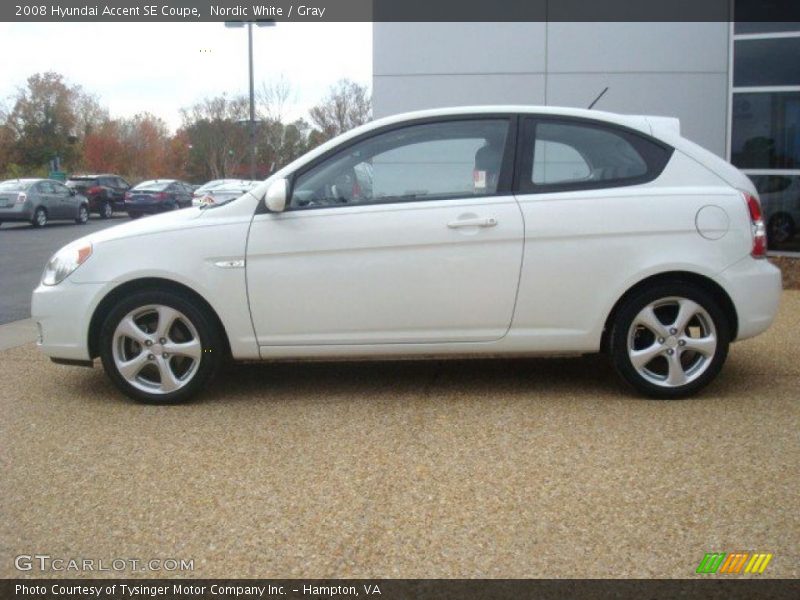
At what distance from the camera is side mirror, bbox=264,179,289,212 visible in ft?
17.1

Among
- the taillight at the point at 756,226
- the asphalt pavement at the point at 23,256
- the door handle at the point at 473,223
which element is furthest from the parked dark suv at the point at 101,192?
the taillight at the point at 756,226

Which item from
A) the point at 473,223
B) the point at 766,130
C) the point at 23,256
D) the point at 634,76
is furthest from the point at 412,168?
the point at 23,256

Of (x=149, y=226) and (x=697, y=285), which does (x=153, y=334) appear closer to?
(x=149, y=226)

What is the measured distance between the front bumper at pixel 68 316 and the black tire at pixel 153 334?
12cm

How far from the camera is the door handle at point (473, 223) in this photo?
5.24m

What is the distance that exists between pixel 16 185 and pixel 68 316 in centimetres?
2303

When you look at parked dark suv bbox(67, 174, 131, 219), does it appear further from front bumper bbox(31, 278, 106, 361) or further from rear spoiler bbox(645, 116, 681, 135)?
rear spoiler bbox(645, 116, 681, 135)

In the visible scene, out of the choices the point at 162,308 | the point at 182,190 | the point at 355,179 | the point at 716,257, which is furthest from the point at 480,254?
the point at 182,190

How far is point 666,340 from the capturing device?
5.30 m

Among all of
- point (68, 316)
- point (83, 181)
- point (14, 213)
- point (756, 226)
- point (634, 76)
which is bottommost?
point (68, 316)

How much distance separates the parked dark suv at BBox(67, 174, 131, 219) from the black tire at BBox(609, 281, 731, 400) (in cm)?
3087

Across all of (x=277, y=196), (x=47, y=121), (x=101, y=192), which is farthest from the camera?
(x=47, y=121)

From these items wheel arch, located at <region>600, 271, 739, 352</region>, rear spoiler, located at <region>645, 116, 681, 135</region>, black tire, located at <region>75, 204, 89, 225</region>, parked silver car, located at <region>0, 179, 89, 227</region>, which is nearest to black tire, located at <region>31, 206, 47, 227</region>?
parked silver car, located at <region>0, 179, 89, 227</region>

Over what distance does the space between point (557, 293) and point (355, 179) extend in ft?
4.34
